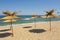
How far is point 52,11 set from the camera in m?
10.3

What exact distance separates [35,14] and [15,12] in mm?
5855

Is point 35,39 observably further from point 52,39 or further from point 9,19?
point 9,19

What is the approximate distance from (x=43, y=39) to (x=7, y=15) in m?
3.06

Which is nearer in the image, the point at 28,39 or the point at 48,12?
the point at 28,39

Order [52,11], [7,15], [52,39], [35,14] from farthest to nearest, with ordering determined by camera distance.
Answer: [35,14]
[52,11]
[7,15]
[52,39]

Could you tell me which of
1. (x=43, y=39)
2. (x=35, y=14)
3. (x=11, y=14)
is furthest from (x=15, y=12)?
(x=35, y=14)

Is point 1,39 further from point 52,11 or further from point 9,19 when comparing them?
point 52,11

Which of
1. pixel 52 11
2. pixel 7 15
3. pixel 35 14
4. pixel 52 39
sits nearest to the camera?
pixel 52 39

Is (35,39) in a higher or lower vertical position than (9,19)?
lower

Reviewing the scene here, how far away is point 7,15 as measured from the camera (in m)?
8.59

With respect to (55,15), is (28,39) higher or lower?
lower

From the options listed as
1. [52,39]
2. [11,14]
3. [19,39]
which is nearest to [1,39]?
[19,39]

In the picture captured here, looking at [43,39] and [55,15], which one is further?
[55,15]

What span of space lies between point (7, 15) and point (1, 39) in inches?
68.6
